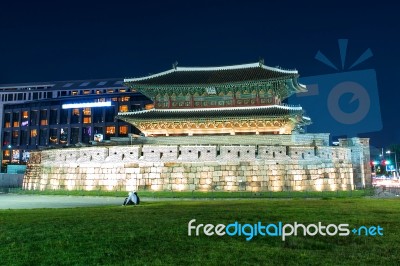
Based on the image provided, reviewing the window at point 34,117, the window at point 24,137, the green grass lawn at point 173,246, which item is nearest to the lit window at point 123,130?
the window at point 34,117

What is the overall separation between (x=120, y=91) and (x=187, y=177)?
191 feet

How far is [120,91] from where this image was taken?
85.2m

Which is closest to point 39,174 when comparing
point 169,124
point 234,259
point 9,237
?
point 169,124

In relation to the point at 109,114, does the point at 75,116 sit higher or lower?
lower

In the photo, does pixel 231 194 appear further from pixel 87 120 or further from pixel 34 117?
pixel 34 117

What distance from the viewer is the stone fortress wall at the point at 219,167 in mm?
30766

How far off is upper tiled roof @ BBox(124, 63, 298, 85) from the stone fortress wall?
745 centimetres

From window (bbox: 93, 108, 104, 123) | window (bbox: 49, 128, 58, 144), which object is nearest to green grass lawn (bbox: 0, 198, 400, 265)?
window (bbox: 93, 108, 104, 123)

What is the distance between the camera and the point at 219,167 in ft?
102

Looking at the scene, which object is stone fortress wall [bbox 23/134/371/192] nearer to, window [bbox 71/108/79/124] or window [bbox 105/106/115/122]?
window [bbox 105/106/115/122]

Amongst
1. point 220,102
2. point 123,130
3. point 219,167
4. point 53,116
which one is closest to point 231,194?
point 219,167

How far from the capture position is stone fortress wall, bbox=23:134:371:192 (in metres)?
30.8

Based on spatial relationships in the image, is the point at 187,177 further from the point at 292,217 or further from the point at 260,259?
the point at 260,259

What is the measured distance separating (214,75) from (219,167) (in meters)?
12.5
